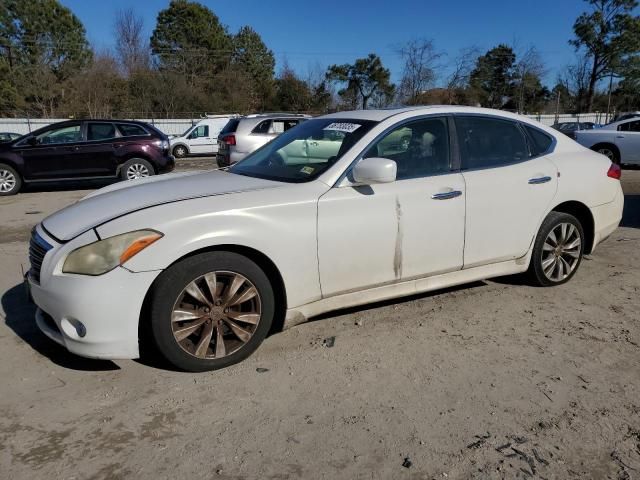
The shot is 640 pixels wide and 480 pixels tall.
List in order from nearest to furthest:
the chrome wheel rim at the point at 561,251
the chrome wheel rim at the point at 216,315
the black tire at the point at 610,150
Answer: the chrome wheel rim at the point at 216,315, the chrome wheel rim at the point at 561,251, the black tire at the point at 610,150

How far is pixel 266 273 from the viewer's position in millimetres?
3400

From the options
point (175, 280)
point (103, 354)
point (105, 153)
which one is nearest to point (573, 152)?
point (175, 280)

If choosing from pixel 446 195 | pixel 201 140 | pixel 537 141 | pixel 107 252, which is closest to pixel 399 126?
pixel 446 195

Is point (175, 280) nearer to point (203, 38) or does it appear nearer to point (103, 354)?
point (103, 354)

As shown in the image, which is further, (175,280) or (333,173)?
(333,173)

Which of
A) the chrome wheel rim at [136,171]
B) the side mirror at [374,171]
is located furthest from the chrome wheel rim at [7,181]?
the side mirror at [374,171]

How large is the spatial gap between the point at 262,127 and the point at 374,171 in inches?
398

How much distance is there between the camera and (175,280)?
9.92 ft

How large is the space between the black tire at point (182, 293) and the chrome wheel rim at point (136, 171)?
9.59m

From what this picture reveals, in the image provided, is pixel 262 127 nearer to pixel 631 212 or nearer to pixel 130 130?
pixel 130 130

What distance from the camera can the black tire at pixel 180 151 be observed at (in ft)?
76.6

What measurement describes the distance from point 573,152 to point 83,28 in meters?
51.6

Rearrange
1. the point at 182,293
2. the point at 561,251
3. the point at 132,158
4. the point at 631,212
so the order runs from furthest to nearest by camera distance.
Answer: the point at 132,158 < the point at 631,212 < the point at 561,251 < the point at 182,293

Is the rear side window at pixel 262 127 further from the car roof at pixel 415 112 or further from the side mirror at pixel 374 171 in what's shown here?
the side mirror at pixel 374 171
